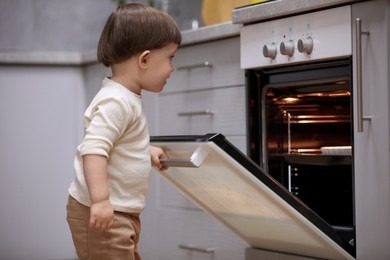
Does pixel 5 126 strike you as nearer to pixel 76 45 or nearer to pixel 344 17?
pixel 76 45

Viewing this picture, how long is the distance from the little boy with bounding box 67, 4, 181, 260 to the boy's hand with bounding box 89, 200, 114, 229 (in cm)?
2

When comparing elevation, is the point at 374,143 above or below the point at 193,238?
above

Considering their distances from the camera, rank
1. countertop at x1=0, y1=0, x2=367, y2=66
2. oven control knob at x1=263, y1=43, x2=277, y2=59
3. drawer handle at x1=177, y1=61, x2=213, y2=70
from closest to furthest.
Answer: countertop at x1=0, y1=0, x2=367, y2=66 < oven control knob at x1=263, y1=43, x2=277, y2=59 < drawer handle at x1=177, y1=61, x2=213, y2=70

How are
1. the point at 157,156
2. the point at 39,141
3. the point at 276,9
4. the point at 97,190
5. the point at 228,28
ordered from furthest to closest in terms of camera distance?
the point at 39,141 < the point at 228,28 < the point at 276,9 < the point at 157,156 < the point at 97,190

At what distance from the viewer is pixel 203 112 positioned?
9.06 ft

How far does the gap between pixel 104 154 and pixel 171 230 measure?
1360 millimetres

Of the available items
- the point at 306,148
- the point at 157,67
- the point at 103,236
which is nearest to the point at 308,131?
the point at 306,148

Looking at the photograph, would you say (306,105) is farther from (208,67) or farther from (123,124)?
(123,124)

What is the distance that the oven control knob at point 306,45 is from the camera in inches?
87.2

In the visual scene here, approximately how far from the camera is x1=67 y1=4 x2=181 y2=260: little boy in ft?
5.74

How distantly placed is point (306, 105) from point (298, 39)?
0.24 metres

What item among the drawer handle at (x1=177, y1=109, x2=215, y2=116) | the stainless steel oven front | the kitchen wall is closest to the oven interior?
the stainless steel oven front

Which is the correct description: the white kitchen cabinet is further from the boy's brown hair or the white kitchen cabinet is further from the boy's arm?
the boy's arm

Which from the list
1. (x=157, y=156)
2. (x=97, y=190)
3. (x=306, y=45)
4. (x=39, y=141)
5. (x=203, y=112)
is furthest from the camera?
(x=39, y=141)
